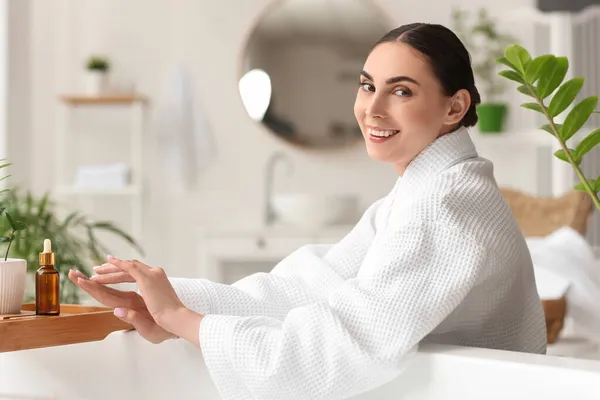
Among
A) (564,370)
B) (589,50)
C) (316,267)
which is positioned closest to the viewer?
(564,370)

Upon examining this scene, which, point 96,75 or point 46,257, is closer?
point 46,257

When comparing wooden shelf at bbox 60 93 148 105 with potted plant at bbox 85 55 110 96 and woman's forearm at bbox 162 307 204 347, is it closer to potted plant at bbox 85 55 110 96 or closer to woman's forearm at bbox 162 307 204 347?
potted plant at bbox 85 55 110 96

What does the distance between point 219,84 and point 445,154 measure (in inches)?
129

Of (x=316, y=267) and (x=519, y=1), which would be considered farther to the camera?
(x=519, y=1)

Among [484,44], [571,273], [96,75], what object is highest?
[484,44]

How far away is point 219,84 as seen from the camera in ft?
14.9

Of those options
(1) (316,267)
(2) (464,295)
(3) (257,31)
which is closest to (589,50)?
(3) (257,31)

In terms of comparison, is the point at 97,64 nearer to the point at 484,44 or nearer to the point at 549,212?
the point at 484,44

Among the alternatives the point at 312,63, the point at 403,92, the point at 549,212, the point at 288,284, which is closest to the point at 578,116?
the point at 403,92

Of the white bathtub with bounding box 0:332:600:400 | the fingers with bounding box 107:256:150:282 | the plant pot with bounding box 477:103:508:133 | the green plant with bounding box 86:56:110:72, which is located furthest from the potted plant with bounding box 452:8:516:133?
the fingers with bounding box 107:256:150:282

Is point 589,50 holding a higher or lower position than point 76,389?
higher

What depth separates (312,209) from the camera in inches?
160

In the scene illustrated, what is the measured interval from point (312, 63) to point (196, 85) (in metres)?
0.61

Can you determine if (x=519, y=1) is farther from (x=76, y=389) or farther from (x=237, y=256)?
(x=76, y=389)
